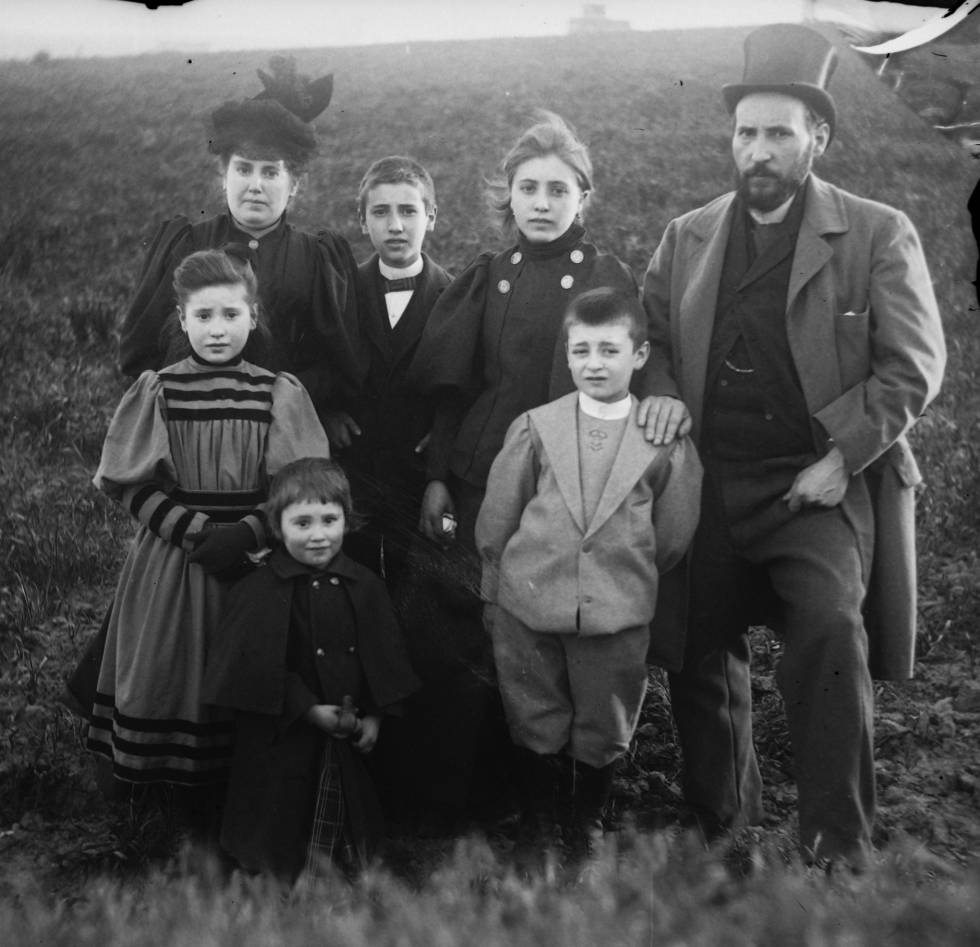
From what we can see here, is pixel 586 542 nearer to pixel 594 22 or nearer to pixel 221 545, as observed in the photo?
pixel 221 545

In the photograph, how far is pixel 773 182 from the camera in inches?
124

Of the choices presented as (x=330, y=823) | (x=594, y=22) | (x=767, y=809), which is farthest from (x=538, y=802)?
(x=594, y=22)

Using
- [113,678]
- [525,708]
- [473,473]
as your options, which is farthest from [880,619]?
[113,678]

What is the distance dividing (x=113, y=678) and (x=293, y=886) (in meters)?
0.91

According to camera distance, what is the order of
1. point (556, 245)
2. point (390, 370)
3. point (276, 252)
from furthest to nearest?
point (390, 370) → point (276, 252) → point (556, 245)

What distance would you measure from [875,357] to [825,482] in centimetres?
41

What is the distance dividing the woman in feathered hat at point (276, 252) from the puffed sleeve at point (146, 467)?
1.10 ft

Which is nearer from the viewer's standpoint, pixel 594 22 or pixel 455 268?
pixel 594 22

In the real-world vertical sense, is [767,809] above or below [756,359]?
below

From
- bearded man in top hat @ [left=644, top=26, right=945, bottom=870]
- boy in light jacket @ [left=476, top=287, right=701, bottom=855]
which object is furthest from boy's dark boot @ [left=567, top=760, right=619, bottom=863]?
bearded man in top hat @ [left=644, top=26, right=945, bottom=870]

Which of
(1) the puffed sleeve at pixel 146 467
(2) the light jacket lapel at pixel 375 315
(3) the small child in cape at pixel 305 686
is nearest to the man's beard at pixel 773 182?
(2) the light jacket lapel at pixel 375 315

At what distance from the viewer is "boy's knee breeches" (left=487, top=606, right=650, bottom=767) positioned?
314cm

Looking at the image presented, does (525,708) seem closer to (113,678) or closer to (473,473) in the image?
(473,473)

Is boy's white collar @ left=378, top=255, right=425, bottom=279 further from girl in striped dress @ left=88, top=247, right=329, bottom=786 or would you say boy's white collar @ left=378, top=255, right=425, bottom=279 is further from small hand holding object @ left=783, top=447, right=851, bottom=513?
small hand holding object @ left=783, top=447, right=851, bottom=513
